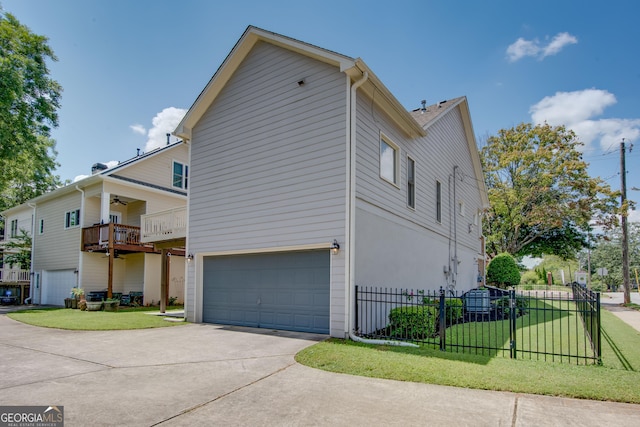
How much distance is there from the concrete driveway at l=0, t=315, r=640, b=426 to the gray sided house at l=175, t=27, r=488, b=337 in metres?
2.54

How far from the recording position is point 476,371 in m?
5.80

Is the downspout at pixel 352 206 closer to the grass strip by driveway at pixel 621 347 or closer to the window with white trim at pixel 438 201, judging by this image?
the grass strip by driveway at pixel 621 347

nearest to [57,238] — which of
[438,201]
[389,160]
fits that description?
[389,160]

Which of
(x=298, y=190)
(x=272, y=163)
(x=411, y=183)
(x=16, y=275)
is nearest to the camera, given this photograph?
(x=298, y=190)

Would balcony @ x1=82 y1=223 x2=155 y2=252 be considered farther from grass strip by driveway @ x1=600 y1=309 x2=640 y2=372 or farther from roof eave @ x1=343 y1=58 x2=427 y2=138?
grass strip by driveway @ x1=600 y1=309 x2=640 y2=372

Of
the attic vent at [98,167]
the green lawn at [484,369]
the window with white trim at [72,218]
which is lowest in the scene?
the green lawn at [484,369]

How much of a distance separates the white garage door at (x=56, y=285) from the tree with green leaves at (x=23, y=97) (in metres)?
6.32

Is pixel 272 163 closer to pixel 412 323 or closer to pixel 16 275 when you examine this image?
pixel 412 323

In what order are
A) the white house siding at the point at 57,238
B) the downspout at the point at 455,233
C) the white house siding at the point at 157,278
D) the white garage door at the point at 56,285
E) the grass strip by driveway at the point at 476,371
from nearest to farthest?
the grass strip by driveway at the point at 476,371 < the downspout at the point at 455,233 < the white house siding at the point at 157,278 < the white house siding at the point at 57,238 < the white garage door at the point at 56,285

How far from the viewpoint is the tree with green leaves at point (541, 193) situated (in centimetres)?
2550

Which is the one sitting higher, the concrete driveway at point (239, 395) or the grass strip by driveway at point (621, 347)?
the concrete driveway at point (239, 395)

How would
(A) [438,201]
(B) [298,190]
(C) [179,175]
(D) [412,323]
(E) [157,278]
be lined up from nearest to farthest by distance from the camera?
(D) [412,323] → (B) [298,190] → (A) [438,201] → (E) [157,278] → (C) [179,175]

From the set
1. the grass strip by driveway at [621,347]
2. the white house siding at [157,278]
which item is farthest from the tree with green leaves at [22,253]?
the grass strip by driveway at [621,347]

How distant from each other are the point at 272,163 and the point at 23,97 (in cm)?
1762
